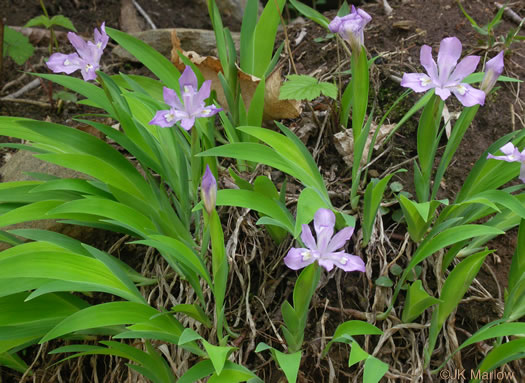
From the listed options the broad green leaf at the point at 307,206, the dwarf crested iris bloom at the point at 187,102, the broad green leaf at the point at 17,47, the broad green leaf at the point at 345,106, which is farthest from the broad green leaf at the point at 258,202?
the broad green leaf at the point at 17,47

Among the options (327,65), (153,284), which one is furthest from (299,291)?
(327,65)

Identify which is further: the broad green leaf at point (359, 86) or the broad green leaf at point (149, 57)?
the broad green leaf at point (149, 57)

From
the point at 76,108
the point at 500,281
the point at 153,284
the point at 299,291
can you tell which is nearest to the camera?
the point at 299,291

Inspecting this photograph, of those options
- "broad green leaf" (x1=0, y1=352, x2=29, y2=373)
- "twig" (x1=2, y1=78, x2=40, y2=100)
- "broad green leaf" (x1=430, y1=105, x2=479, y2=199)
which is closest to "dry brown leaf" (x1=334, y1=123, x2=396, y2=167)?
"broad green leaf" (x1=430, y1=105, x2=479, y2=199)

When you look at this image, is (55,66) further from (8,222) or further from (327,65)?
(327,65)

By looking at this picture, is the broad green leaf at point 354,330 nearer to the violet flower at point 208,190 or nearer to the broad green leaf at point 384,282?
the broad green leaf at point 384,282

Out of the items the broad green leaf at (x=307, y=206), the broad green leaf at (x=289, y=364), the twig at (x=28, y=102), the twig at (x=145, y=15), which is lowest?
the twig at (x=28, y=102)
